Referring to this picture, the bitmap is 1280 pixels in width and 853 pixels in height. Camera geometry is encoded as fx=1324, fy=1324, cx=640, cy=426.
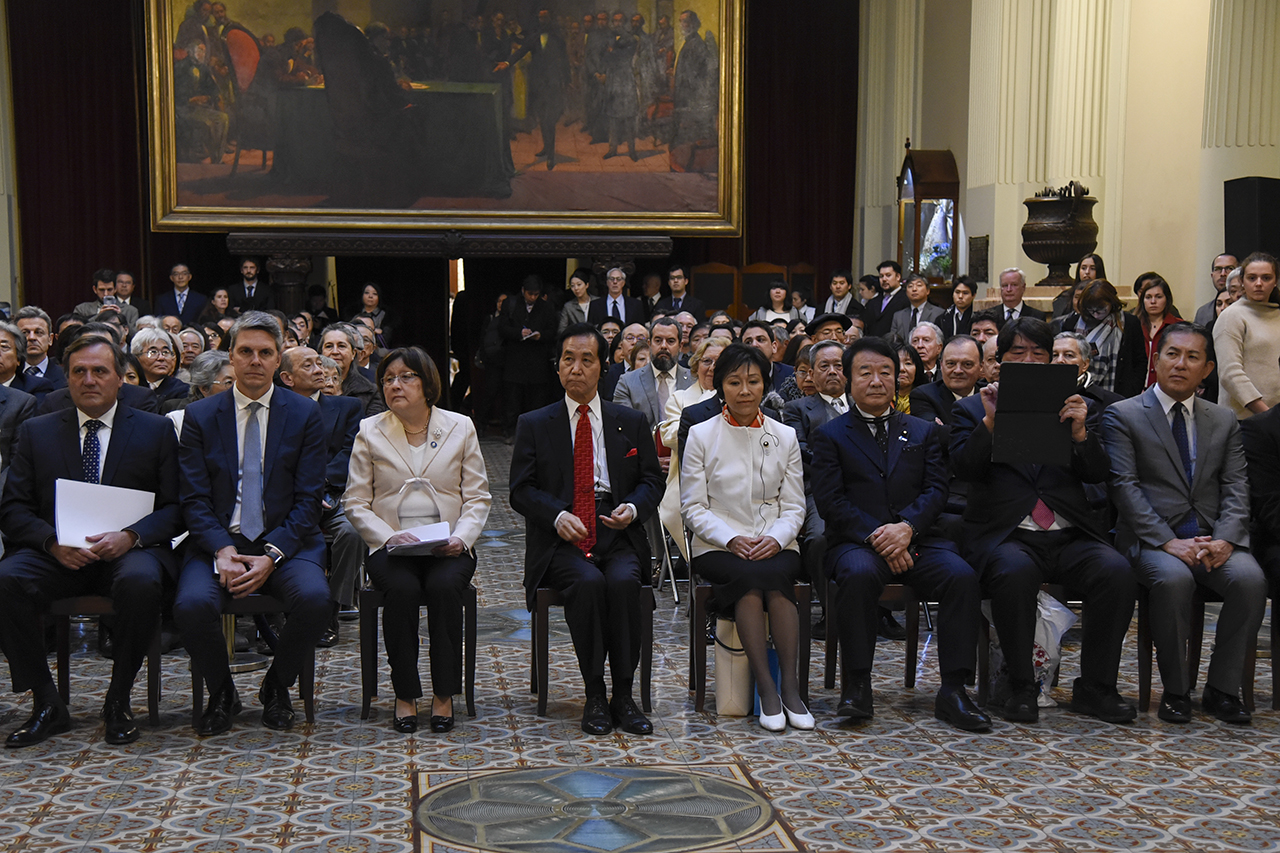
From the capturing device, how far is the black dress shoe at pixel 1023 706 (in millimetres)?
4879

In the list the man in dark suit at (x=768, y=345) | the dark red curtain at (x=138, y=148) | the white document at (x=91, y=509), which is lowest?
the white document at (x=91, y=509)

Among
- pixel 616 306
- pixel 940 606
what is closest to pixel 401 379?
pixel 940 606

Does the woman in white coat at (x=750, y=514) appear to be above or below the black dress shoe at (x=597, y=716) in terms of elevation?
above

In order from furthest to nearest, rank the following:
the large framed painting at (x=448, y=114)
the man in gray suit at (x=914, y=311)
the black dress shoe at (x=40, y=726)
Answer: the large framed painting at (x=448, y=114) → the man in gray suit at (x=914, y=311) → the black dress shoe at (x=40, y=726)

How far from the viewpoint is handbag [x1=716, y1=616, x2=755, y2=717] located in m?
4.95

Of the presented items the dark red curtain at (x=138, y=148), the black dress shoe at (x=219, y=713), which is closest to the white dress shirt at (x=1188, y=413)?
Result: the black dress shoe at (x=219, y=713)

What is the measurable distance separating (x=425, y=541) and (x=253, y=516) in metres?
0.67

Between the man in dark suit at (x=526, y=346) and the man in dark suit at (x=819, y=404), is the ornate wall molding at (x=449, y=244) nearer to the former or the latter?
the man in dark suit at (x=526, y=346)

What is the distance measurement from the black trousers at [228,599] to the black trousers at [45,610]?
12cm

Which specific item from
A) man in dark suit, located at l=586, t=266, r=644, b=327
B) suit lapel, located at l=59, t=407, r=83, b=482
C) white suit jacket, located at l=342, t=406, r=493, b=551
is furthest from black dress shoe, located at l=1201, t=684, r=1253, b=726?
man in dark suit, located at l=586, t=266, r=644, b=327

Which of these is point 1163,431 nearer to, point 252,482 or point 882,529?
point 882,529

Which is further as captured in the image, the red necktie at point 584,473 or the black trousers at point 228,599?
the red necktie at point 584,473

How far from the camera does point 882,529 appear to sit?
4.99 m

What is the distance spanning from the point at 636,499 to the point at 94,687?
2.33 m
